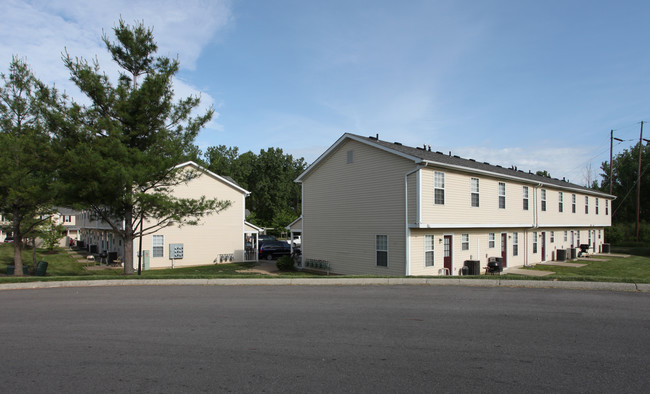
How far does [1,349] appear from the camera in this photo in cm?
625

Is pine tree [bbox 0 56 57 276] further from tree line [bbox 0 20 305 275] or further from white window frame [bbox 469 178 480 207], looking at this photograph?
white window frame [bbox 469 178 480 207]

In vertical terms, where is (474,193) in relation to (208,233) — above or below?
above

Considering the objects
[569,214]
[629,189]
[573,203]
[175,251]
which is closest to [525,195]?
[569,214]

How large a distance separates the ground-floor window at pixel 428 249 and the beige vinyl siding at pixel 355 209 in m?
1.30

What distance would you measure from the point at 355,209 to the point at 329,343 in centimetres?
1404

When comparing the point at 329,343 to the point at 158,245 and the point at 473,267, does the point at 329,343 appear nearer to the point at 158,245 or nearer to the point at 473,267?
the point at 473,267

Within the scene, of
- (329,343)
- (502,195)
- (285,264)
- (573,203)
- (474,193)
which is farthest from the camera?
(573,203)

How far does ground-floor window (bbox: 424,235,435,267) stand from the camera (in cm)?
1823

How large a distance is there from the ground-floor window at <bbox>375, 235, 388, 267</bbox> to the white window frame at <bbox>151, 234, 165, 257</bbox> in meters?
14.5

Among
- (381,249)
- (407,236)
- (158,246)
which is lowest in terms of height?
(158,246)

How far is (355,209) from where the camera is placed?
66.5ft

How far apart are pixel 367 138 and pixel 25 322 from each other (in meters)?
15.4

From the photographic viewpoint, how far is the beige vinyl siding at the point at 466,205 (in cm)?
1767

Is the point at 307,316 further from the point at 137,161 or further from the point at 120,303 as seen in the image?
the point at 137,161
